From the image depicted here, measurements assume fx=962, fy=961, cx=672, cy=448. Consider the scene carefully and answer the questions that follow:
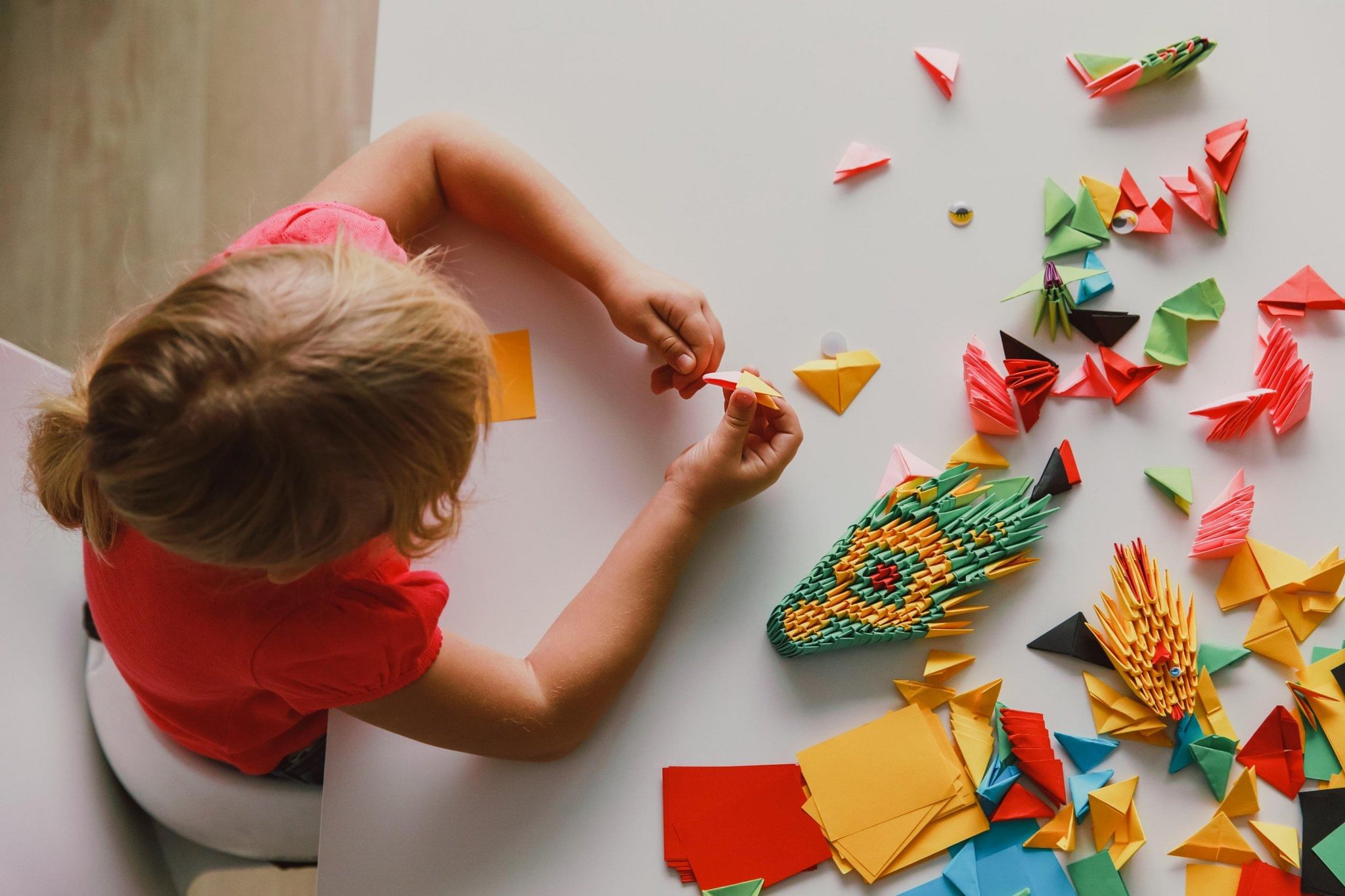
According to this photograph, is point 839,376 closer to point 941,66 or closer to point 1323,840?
point 941,66

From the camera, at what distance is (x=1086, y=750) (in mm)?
678

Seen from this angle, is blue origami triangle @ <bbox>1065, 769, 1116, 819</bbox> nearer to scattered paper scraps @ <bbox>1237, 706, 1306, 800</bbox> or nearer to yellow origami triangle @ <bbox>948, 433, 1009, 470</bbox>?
scattered paper scraps @ <bbox>1237, 706, 1306, 800</bbox>

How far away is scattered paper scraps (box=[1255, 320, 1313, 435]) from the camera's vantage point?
2.36 ft

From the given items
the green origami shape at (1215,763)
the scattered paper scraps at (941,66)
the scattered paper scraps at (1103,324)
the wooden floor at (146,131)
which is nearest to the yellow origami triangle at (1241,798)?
the green origami shape at (1215,763)

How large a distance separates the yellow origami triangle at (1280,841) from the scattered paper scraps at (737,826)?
0.30 m

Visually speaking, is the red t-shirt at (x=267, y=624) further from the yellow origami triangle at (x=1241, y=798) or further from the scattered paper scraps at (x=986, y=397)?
the yellow origami triangle at (x=1241, y=798)

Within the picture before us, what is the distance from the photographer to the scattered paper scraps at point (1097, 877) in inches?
26.0

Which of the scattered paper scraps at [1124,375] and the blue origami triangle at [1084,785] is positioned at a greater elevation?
the scattered paper scraps at [1124,375]

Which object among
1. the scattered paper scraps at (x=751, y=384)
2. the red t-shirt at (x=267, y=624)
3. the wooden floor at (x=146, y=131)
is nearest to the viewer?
the red t-shirt at (x=267, y=624)

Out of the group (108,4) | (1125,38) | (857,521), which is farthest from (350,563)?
(108,4)

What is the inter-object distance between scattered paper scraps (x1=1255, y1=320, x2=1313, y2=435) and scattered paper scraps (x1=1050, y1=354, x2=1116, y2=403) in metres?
0.12

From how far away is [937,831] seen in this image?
2.20 feet

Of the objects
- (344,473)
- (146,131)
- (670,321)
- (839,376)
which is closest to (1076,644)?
(839,376)

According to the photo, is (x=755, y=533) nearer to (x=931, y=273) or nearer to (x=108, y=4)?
(x=931, y=273)
